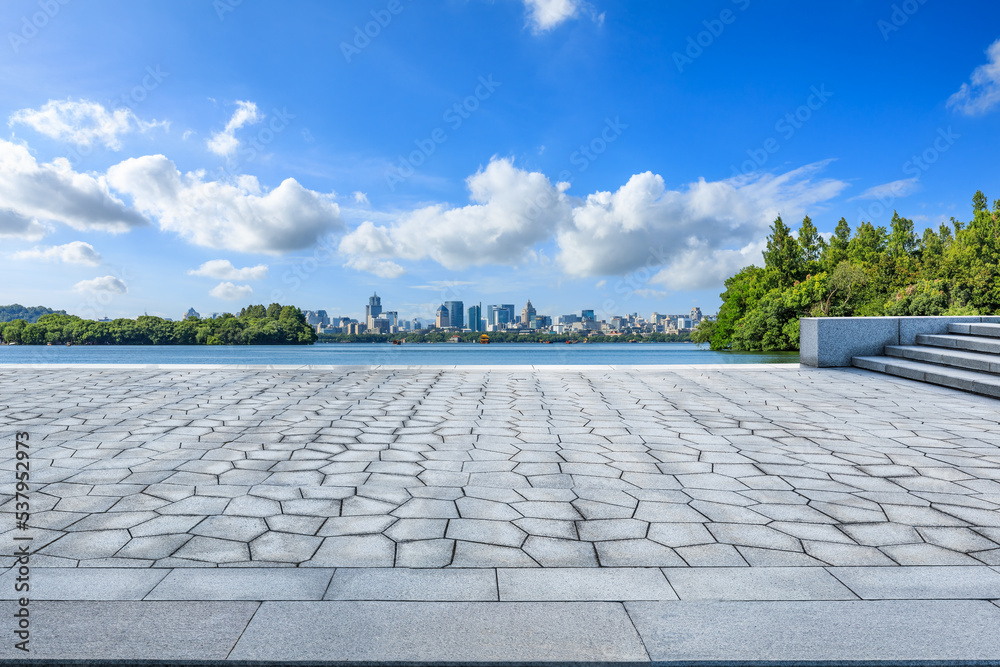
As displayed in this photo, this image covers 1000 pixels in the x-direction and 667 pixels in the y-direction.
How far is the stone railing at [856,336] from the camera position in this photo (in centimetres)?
1096

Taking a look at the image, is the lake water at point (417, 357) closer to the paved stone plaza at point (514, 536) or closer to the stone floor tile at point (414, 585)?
the paved stone plaza at point (514, 536)

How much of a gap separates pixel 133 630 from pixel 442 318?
7057cm

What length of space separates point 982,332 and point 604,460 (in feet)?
32.1

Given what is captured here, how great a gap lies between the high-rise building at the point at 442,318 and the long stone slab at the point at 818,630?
68060mm

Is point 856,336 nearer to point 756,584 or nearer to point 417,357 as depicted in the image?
point 756,584

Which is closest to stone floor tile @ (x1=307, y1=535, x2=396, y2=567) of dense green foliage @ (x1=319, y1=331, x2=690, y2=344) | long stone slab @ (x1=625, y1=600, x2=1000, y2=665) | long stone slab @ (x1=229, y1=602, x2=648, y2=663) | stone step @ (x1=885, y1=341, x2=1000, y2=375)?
long stone slab @ (x1=229, y1=602, x2=648, y2=663)

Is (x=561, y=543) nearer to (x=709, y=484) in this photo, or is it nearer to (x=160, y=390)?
(x=709, y=484)

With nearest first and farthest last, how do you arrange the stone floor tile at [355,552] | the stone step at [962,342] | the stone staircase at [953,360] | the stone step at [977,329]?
the stone floor tile at [355,552] → the stone staircase at [953,360] → the stone step at [962,342] → the stone step at [977,329]

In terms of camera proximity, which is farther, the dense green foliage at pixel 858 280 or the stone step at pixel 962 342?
the dense green foliage at pixel 858 280

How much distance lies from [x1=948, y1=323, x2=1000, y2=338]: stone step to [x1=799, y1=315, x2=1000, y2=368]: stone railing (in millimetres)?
353

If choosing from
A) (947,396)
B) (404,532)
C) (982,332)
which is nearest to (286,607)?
(404,532)

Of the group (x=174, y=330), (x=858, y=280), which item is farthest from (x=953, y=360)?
Answer: (x=174, y=330)

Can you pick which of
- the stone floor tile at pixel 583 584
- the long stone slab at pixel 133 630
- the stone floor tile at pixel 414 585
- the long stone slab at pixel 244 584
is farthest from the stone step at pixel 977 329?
the long stone slab at pixel 133 630

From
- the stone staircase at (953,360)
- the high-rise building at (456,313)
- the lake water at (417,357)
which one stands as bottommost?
the lake water at (417,357)
